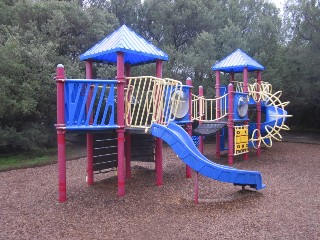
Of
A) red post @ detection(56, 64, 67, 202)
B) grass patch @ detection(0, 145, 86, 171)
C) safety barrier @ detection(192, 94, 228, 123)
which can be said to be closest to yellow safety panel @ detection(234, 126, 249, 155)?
safety barrier @ detection(192, 94, 228, 123)

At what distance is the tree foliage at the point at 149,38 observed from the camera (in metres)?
13.0

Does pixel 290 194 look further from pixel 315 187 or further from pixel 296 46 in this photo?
pixel 296 46

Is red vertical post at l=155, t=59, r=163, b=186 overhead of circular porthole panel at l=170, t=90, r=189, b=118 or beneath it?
beneath

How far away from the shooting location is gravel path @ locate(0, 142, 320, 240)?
464 cm

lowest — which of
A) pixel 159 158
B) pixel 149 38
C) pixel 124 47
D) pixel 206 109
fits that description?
pixel 159 158

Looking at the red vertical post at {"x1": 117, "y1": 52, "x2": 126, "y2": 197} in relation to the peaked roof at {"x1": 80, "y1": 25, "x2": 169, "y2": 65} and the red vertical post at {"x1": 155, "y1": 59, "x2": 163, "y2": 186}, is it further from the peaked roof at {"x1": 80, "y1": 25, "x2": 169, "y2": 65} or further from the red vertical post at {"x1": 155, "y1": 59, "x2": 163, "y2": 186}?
the red vertical post at {"x1": 155, "y1": 59, "x2": 163, "y2": 186}

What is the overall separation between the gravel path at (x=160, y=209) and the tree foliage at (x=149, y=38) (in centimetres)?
543

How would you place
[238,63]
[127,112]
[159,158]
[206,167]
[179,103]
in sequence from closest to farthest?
[206,167] < [127,112] < [159,158] < [179,103] < [238,63]

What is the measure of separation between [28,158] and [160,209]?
9142mm

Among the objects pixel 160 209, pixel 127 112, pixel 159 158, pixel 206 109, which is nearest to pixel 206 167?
pixel 160 209

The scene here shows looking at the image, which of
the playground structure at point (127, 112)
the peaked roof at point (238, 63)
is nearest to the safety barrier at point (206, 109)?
the peaked roof at point (238, 63)

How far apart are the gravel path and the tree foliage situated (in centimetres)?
543

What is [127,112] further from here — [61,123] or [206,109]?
[206,109]

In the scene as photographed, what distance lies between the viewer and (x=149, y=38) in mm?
22906
